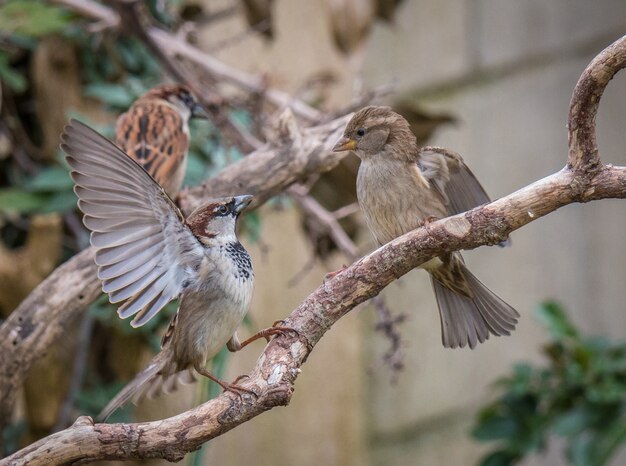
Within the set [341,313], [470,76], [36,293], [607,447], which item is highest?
[470,76]

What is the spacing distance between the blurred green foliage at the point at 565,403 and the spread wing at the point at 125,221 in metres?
1.82

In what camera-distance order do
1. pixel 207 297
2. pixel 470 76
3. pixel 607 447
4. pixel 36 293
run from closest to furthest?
pixel 207 297, pixel 36 293, pixel 607 447, pixel 470 76

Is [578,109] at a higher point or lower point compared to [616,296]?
lower

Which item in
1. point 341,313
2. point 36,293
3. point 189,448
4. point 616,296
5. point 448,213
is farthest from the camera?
point 616,296

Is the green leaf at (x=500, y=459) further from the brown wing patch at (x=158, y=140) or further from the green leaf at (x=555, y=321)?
the brown wing patch at (x=158, y=140)

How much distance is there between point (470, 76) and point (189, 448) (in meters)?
3.41

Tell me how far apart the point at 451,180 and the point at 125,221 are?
0.83 metres

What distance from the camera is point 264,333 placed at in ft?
7.11

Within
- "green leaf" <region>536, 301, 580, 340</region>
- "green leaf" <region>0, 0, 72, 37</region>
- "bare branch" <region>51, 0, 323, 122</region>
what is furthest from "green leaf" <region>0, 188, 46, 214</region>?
"green leaf" <region>536, 301, 580, 340</region>

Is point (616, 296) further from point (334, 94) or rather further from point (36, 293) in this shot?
point (36, 293)

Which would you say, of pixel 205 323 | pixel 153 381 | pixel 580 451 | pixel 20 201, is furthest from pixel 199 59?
pixel 580 451

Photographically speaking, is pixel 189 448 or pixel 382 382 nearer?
pixel 189 448

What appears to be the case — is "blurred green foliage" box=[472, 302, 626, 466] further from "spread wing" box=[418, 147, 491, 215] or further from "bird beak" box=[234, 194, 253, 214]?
"bird beak" box=[234, 194, 253, 214]

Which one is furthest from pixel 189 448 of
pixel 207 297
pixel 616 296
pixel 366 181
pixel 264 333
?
pixel 616 296
